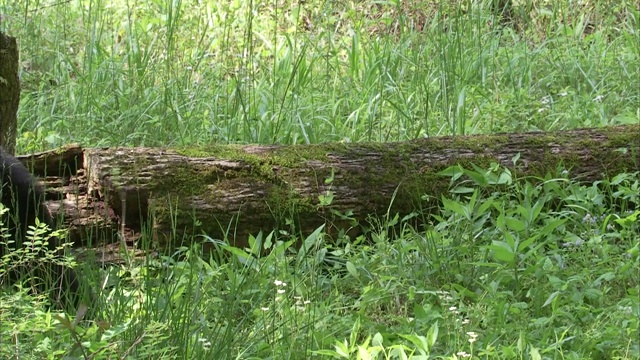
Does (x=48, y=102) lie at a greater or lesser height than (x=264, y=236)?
Answer: greater

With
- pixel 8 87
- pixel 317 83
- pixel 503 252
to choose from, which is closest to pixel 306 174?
pixel 503 252

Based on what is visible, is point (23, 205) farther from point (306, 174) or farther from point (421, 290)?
point (421, 290)

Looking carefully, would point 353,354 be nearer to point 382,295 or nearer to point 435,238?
point 382,295

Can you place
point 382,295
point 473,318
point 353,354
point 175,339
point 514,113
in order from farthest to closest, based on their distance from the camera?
point 514,113
point 382,295
point 473,318
point 353,354
point 175,339

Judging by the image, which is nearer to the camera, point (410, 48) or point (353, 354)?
point (353, 354)

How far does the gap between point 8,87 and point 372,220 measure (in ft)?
5.82

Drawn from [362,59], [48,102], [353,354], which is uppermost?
[362,59]

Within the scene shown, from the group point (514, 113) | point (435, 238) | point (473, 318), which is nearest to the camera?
point (473, 318)

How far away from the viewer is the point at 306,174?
12.3 ft

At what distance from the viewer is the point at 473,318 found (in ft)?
9.58

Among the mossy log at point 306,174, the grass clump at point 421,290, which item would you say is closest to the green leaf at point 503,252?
the grass clump at point 421,290

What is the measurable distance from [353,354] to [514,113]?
2.91 m

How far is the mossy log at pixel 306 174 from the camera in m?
3.52

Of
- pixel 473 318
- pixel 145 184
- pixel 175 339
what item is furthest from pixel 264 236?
pixel 175 339
